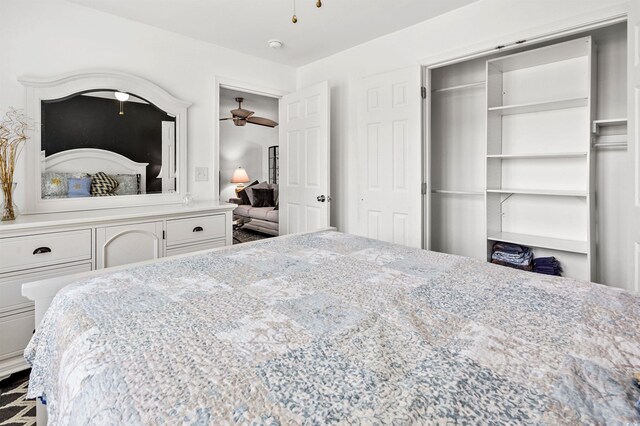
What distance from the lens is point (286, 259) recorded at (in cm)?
167

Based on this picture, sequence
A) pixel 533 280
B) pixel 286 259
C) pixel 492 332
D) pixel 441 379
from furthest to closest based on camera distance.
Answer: pixel 286 259 < pixel 533 280 < pixel 492 332 < pixel 441 379

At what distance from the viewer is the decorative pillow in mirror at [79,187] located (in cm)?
271

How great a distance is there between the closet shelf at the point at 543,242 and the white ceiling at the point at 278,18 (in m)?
1.91

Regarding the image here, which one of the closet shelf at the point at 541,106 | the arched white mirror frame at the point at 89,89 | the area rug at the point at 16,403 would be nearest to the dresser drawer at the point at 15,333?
the area rug at the point at 16,403

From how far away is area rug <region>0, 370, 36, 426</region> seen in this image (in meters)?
1.74

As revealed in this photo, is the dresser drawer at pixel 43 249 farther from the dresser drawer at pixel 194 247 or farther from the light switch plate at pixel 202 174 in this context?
the light switch plate at pixel 202 174

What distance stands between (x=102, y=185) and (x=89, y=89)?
0.75 meters

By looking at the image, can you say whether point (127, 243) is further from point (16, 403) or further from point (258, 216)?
point (258, 216)

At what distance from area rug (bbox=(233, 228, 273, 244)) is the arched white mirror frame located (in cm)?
285

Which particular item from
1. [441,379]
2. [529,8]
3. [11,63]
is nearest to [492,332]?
[441,379]

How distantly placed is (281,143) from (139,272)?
295cm

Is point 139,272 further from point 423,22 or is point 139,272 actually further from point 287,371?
point 423,22

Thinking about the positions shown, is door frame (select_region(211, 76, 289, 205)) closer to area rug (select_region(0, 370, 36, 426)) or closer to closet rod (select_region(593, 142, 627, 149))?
area rug (select_region(0, 370, 36, 426))

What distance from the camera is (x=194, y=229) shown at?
2943 millimetres
